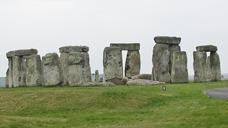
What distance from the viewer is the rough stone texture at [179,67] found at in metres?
48.2

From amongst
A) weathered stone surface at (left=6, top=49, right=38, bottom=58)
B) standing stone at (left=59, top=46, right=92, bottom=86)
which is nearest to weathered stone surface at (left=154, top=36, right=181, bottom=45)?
standing stone at (left=59, top=46, right=92, bottom=86)

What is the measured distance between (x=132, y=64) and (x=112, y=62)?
407cm

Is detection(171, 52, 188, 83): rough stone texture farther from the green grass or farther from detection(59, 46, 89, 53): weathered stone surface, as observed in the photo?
the green grass

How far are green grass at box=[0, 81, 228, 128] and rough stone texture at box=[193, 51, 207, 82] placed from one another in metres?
12.4

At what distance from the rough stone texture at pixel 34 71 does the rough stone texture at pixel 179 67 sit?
429 inches

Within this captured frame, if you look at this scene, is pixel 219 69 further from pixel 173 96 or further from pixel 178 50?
pixel 173 96

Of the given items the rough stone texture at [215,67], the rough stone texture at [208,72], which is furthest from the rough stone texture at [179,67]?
the rough stone texture at [215,67]

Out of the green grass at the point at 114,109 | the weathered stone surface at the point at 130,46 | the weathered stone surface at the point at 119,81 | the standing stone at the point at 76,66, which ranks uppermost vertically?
the weathered stone surface at the point at 130,46

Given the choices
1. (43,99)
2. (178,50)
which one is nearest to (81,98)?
(43,99)

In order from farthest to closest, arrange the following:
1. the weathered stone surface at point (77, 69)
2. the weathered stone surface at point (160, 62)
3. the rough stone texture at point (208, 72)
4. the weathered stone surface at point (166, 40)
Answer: the weathered stone surface at point (166, 40), the weathered stone surface at point (160, 62), the rough stone texture at point (208, 72), the weathered stone surface at point (77, 69)

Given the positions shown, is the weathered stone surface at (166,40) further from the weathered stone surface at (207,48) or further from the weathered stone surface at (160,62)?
the weathered stone surface at (207,48)

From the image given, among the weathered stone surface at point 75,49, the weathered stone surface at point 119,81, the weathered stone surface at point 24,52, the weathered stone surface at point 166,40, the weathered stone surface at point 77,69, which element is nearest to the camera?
the weathered stone surface at point 119,81

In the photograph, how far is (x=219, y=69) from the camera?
5031cm

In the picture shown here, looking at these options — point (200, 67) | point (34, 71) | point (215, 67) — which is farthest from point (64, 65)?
point (215, 67)
